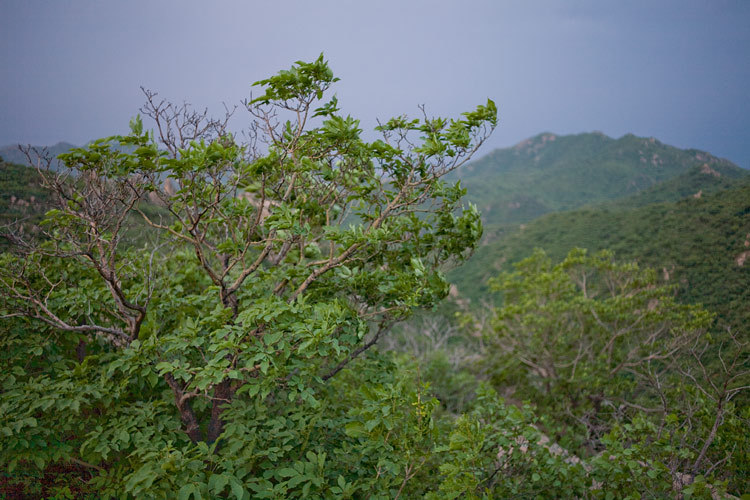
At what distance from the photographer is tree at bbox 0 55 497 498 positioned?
7.85ft

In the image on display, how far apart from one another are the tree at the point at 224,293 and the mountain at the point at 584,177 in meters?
38.4

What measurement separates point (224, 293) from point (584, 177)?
61.4 meters

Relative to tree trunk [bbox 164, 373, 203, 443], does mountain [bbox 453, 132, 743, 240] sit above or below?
above

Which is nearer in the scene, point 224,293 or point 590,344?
point 224,293

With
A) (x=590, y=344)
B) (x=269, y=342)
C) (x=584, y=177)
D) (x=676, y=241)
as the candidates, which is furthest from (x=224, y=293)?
(x=584, y=177)

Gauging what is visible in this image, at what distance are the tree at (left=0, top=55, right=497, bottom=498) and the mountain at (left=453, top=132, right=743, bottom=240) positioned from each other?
126ft

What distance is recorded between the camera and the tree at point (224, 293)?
7.85 feet

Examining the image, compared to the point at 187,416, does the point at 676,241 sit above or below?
below

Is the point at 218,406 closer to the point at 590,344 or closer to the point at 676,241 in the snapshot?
the point at 590,344

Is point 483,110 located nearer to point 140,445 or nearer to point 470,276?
point 140,445

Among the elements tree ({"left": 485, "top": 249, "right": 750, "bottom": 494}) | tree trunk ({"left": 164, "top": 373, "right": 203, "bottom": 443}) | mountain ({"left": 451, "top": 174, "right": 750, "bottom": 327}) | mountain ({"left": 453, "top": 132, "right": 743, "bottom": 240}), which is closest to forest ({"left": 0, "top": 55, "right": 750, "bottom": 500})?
tree trunk ({"left": 164, "top": 373, "right": 203, "bottom": 443})

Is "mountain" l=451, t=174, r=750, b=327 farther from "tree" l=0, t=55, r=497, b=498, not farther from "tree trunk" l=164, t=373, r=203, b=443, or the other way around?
"tree trunk" l=164, t=373, r=203, b=443

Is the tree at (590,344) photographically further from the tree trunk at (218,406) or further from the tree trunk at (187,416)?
the tree trunk at (187,416)

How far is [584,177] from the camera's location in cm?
5475
